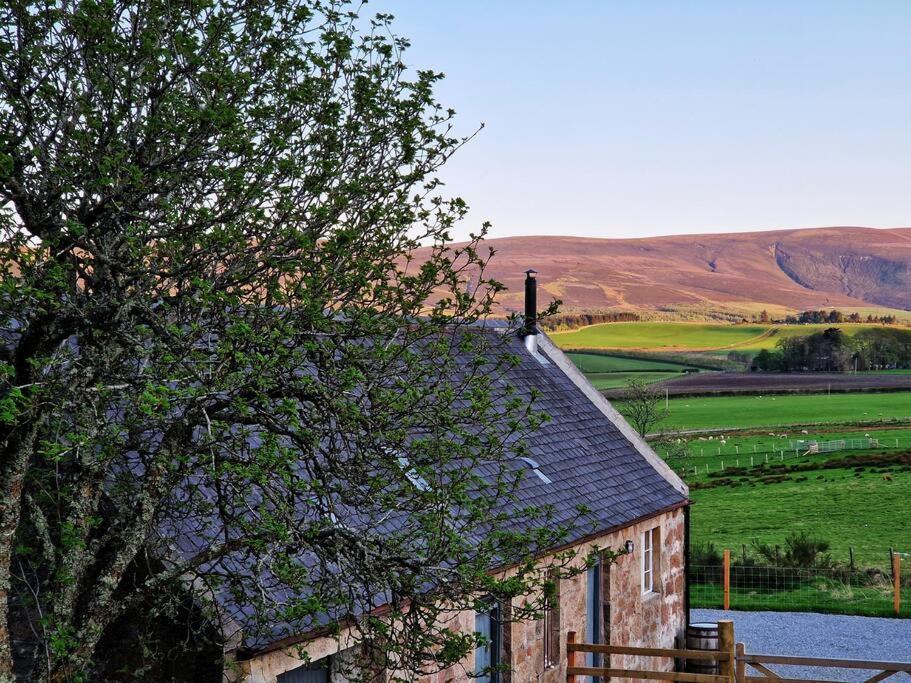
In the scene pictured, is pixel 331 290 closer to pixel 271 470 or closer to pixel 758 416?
pixel 271 470

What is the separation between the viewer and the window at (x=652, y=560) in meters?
22.0

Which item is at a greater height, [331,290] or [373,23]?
[373,23]

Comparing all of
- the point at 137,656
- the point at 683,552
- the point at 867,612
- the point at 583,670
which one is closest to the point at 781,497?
the point at 867,612

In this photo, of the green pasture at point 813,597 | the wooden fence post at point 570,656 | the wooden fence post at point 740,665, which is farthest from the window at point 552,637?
the green pasture at point 813,597

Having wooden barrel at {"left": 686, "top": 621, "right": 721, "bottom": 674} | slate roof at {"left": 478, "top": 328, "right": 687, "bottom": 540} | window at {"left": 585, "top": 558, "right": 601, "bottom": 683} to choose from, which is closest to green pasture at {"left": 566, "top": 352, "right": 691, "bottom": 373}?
slate roof at {"left": 478, "top": 328, "right": 687, "bottom": 540}

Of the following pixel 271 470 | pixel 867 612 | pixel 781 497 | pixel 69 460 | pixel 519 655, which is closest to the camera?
pixel 271 470

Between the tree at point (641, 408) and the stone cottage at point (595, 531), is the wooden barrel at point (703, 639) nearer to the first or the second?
the stone cottage at point (595, 531)

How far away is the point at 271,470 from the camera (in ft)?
27.5

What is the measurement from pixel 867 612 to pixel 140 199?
1092 inches

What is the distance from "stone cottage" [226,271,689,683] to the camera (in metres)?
16.4

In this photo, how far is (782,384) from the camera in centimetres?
10756

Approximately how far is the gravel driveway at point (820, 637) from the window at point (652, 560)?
3.66m

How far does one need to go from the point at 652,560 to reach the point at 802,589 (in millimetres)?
14569

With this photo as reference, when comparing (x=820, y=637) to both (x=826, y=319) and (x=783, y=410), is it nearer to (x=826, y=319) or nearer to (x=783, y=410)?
(x=783, y=410)
